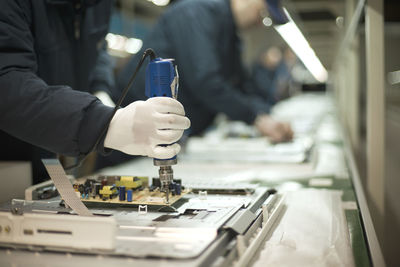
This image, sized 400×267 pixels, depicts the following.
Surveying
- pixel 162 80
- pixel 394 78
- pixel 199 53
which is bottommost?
pixel 162 80

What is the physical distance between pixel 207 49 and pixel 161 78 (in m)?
1.55

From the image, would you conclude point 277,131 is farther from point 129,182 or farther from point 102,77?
point 129,182

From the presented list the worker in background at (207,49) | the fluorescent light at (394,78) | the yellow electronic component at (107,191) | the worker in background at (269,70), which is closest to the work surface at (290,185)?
the worker in background at (207,49)

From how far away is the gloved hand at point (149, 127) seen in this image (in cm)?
89

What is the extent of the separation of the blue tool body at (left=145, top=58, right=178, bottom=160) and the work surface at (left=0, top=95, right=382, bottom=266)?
1.20 ft

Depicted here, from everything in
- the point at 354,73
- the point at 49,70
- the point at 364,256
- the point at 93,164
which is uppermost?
the point at 354,73

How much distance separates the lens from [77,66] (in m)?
1.49

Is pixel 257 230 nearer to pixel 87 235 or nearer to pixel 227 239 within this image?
pixel 227 239

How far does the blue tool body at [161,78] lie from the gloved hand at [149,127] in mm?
24

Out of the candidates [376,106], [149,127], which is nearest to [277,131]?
[376,106]

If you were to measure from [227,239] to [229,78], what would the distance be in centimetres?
220

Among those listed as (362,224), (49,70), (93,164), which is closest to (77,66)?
(49,70)

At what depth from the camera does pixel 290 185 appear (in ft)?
5.05

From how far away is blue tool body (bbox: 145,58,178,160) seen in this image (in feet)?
2.94
